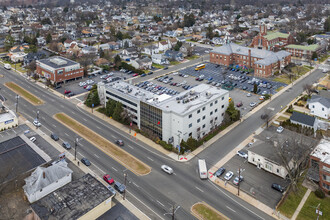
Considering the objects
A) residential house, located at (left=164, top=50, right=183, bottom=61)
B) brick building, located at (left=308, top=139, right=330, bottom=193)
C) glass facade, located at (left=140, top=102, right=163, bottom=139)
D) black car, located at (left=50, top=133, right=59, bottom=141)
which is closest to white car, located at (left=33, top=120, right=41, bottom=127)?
black car, located at (left=50, top=133, right=59, bottom=141)

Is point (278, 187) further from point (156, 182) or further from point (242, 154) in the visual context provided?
point (156, 182)

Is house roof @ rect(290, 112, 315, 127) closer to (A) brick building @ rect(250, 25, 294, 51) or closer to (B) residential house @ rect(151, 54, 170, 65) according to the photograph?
(B) residential house @ rect(151, 54, 170, 65)

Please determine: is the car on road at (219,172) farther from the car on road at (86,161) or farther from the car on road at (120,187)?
the car on road at (86,161)

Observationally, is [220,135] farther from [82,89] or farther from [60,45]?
[60,45]

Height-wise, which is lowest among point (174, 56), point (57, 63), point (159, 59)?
point (159, 59)

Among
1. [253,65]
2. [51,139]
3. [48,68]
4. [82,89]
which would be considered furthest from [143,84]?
[253,65]

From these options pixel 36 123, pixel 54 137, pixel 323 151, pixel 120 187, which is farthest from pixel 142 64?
pixel 323 151
